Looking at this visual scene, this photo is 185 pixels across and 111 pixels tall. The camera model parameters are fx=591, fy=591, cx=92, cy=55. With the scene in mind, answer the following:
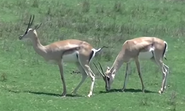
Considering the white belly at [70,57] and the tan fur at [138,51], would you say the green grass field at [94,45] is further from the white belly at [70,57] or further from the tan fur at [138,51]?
the white belly at [70,57]

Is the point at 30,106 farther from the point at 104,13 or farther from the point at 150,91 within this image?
the point at 104,13

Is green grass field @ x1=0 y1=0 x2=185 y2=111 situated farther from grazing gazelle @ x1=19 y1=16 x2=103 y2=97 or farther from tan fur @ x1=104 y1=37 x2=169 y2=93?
grazing gazelle @ x1=19 y1=16 x2=103 y2=97

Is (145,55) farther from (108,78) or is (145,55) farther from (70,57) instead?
(70,57)

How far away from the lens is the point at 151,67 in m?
19.8

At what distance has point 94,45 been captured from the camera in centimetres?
2167

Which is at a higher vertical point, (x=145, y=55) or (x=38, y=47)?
(x=38, y=47)

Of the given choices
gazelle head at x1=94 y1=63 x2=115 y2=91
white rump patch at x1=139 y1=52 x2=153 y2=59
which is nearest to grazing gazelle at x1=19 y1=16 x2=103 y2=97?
gazelle head at x1=94 y1=63 x2=115 y2=91

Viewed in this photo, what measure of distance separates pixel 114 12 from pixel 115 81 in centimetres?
945

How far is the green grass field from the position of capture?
14203 mm

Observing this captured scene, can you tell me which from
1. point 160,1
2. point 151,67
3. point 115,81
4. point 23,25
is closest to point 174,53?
point 151,67

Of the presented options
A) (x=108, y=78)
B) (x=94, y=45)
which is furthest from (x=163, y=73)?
(x=94, y=45)

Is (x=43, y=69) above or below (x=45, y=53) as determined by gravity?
below

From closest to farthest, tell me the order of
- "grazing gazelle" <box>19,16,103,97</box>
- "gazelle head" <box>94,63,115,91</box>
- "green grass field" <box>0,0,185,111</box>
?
1. "green grass field" <box>0,0,185,111</box>
2. "grazing gazelle" <box>19,16,103,97</box>
3. "gazelle head" <box>94,63,115,91</box>

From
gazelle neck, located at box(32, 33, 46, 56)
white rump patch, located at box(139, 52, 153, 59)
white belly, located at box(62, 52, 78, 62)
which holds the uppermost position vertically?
gazelle neck, located at box(32, 33, 46, 56)
